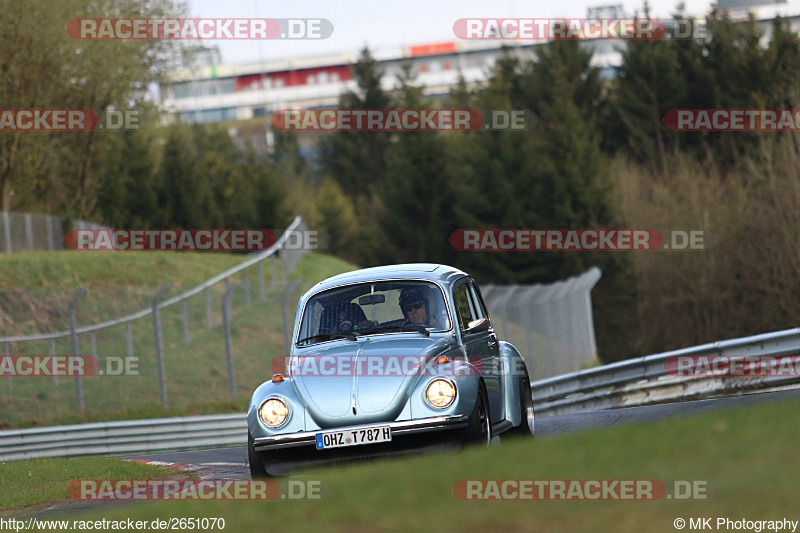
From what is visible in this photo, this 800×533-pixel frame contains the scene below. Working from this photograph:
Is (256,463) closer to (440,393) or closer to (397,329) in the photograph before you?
(440,393)

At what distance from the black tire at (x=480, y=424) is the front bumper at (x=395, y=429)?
0.29 ft

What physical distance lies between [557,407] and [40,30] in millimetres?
23758

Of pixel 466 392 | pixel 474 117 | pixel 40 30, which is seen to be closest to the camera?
pixel 466 392

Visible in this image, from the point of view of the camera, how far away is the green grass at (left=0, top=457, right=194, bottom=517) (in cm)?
1065

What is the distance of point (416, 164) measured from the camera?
58656mm

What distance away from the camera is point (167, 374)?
22062 mm

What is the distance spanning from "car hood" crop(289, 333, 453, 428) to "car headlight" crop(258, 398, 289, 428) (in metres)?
0.19

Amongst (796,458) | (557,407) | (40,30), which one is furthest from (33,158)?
(796,458)

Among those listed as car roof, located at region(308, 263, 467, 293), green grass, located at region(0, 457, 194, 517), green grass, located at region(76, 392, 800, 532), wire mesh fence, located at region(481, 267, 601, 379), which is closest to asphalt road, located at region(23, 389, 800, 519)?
green grass, located at region(0, 457, 194, 517)

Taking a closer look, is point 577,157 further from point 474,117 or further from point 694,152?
point 474,117

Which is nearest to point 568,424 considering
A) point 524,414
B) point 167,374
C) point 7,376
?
point 524,414

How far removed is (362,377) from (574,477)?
267 cm

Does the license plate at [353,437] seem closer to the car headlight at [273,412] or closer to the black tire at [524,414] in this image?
the car headlight at [273,412]

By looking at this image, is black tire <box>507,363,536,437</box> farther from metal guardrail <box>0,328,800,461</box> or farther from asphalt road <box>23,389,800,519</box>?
metal guardrail <box>0,328,800,461</box>
